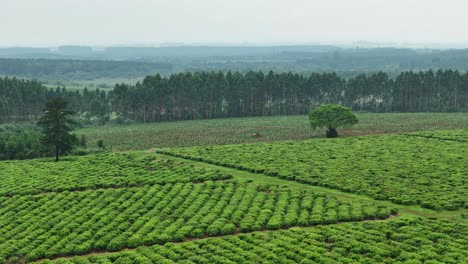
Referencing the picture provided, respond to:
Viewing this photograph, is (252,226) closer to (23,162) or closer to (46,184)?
(46,184)

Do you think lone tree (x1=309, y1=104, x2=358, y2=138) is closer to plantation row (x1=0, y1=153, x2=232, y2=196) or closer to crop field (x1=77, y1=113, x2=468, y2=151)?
crop field (x1=77, y1=113, x2=468, y2=151)

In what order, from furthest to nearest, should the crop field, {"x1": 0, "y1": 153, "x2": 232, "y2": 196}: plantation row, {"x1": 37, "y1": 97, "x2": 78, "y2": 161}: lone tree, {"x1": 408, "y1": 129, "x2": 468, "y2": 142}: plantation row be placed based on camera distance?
the crop field
{"x1": 408, "y1": 129, "x2": 468, "y2": 142}: plantation row
{"x1": 37, "y1": 97, "x2": 78, "y2": 161}: lone tree
{"x1": 0, "y1": 153, "x2": 232, "y2": 196}: plantation row

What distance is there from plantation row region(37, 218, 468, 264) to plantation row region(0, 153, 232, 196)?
20.5m

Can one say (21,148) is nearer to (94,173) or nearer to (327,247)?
(94,173)

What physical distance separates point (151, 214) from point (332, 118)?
52.2m

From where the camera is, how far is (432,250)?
4062 cm

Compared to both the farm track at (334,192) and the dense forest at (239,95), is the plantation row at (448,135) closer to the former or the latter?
the farm track at (334,192)

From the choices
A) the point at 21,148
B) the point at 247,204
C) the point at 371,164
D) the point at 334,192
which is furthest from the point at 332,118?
the point at 21,148

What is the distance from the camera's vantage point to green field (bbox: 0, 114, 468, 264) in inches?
1657

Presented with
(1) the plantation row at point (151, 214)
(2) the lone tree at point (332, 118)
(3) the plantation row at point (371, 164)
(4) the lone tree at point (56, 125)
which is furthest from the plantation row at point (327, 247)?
(2) the lone tree at point (332, 118)

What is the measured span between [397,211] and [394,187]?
7963 mm

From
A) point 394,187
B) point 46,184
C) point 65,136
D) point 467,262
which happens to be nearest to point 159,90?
point 65,136

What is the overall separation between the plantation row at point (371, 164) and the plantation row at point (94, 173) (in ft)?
20.4

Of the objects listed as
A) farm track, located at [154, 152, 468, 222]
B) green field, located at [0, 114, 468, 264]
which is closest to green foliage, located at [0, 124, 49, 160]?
green field, located at [0, 114, 468, 264]
